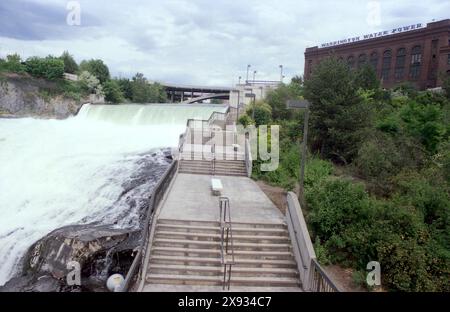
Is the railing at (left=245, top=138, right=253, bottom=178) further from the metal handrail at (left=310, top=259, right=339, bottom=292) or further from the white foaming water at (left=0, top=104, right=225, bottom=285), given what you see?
the metal handrail at (left=310, top=259, right=339, bottom=292)

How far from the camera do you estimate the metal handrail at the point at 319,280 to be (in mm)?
6812

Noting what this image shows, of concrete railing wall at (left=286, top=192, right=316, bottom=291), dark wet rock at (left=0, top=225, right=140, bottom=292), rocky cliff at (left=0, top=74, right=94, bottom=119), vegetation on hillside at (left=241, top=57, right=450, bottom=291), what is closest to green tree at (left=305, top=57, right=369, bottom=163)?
vegetation on hillside at (left=241, top=57, right=450, bottom=291)

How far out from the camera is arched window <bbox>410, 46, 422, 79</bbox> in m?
52.6

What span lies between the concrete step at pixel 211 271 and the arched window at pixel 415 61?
5483 cm

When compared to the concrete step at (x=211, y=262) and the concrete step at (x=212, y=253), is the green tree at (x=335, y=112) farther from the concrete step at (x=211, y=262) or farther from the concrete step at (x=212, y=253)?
the concrete step at (x=211, y=262)

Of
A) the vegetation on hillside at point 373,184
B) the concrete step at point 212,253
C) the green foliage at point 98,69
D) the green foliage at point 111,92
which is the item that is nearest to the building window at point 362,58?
the green foliage at point 111,92

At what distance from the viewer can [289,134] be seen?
69.0ft

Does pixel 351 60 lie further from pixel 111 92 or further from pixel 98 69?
pixel 98 69

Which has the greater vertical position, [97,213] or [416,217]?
[416,217]

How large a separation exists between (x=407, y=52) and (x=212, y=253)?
188ft

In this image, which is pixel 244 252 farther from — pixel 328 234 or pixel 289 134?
pixel 289 134

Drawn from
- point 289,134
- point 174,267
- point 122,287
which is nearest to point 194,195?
point 174,267

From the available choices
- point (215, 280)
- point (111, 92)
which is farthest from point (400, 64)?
point (215, 280)
